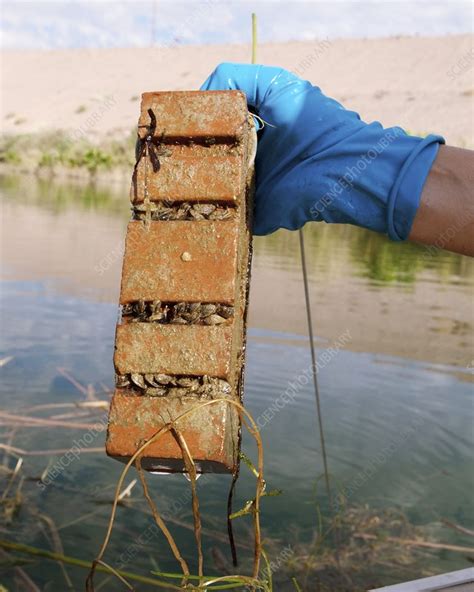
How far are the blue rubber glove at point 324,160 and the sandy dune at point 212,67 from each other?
39.9m

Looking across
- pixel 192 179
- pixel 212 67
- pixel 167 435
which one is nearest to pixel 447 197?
pixel 192 179

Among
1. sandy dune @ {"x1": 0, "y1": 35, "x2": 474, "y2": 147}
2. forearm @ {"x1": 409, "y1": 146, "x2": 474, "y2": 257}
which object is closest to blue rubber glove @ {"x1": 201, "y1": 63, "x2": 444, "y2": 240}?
forearm @ {"x1": 409, "y1": 146, "x2": 474, "y2": 257}

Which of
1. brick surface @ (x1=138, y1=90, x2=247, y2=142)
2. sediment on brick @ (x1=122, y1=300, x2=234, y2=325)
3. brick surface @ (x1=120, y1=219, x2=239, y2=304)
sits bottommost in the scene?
sediment on brick @ (x1=122, y1=300, x2=234, y2=325)

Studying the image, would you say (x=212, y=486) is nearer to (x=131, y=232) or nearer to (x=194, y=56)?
(x=131, y=232)

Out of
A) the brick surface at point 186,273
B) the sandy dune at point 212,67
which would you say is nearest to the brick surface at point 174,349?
the brick surface at point 186,273

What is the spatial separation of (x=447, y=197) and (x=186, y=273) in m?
0.69

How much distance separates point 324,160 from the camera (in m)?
2.09

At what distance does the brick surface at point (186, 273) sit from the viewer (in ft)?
6.11

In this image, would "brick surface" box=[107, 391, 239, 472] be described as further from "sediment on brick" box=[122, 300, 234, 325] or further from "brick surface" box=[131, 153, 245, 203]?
"brick surface" box=[131, 153, 245, 203]

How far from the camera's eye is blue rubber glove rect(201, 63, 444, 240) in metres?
2.02

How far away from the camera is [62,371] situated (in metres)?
5.98

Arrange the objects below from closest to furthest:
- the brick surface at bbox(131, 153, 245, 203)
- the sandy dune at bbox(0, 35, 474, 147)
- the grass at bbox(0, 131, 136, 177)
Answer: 1. the brick surface at bbox(131, 153, 245, 203)
2. the grass at bbox(0, 131, 136, 177)
3. the sandy dune at bbox(0, 35, 474, 147)

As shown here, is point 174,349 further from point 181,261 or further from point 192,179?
point 192,179

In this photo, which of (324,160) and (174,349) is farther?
(324,160)
